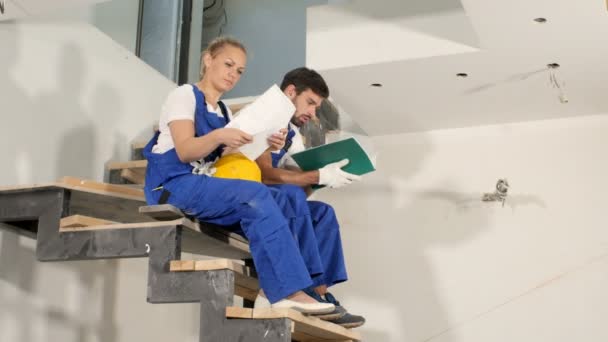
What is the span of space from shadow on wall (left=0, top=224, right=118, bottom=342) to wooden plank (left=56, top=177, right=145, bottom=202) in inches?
14.9

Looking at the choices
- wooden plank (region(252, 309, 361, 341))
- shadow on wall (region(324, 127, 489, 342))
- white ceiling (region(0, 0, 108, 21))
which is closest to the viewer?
wooden plank (region(252, 309, 361, 341))

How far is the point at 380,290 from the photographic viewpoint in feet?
13.7

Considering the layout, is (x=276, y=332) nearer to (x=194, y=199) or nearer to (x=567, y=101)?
(x=194, y=199)

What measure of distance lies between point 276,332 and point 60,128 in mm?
1428

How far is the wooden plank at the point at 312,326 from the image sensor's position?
7.65ft

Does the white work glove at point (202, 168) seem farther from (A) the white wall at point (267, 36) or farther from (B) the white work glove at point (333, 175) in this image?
(A) the white wall at point (267, 36)

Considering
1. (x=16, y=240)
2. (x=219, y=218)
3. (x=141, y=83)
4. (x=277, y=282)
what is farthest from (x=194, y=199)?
(x=141, y=83)

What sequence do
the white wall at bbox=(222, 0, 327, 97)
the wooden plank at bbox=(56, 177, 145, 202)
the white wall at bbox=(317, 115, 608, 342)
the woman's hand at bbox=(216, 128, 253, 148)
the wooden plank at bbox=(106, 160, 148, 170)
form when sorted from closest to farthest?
the woman's hand at bbox=(216, 128, 253, 148) → the wooden plank at bbox=(56, 177, 145, 202) → the wooden plank at bbox=(106, 160, 148, 170) → the white wall at bbox=(317, 115, 608, 342) → the white wall at bbox=(222, 0, 327, 97)

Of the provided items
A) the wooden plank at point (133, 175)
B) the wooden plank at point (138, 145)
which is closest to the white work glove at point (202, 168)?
the wooden plank at point (133, 175)

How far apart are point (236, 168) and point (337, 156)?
0.43m

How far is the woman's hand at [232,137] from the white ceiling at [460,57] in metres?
1.11

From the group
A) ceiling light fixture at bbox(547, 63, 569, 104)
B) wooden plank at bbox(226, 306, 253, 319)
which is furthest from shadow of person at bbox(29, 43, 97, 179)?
ceiling light fixture at bbox(547, 63, 569, 104)

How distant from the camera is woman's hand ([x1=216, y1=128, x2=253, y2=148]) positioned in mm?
2463

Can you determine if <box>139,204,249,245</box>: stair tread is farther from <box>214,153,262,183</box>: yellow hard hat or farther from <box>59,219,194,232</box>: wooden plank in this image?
<box>214,153,262,183</box>: yellow hard hat
